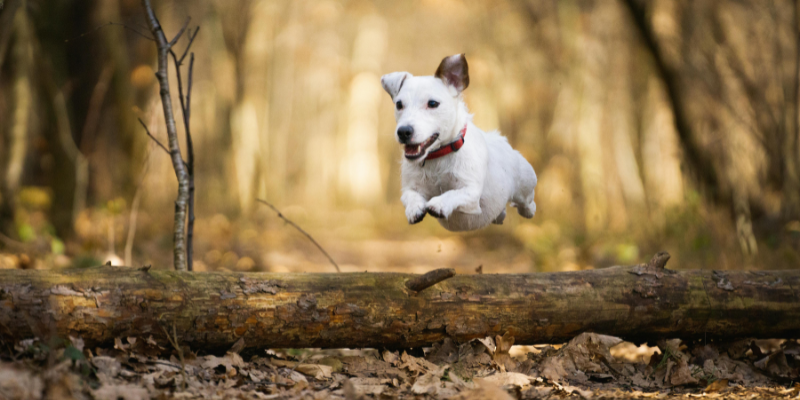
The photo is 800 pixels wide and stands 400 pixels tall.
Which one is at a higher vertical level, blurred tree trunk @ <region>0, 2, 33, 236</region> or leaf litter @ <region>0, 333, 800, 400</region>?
blurred tree trunk @ <region>0, 2, 33, 236</region>

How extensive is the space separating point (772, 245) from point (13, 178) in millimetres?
10599

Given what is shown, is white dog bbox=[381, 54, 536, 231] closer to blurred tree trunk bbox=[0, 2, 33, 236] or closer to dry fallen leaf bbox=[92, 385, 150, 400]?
dry fallen leaf bbox=[92, 385, 150, 400]

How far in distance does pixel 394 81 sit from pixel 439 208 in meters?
0.89

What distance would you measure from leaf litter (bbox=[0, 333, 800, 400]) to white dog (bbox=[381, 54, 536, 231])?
42.2 inches

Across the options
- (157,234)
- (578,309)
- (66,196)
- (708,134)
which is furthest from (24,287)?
(708,134)

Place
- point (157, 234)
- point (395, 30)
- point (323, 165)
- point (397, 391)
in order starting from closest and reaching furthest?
1. point (397, 391)
2. point (157, 234)
3. point (395, 30)
4. point (323, 165)

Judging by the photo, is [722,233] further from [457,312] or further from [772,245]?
[457,312]

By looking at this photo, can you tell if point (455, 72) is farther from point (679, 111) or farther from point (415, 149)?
point (679, 111)

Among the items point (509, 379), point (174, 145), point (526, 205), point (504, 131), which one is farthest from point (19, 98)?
point (504, 131)

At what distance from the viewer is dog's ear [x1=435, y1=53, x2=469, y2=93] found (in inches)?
130

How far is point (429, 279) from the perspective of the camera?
399 cm

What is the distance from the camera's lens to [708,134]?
9.01 meters

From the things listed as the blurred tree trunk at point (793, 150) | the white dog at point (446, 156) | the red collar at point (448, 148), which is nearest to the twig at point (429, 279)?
the white dog at point (446, 156)

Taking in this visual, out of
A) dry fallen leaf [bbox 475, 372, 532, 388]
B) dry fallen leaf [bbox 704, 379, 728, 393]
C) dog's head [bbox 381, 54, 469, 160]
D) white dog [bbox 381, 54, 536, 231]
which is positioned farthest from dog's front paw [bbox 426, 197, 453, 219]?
dry fallen leaf [bbox 704, 379, 728, 393]
